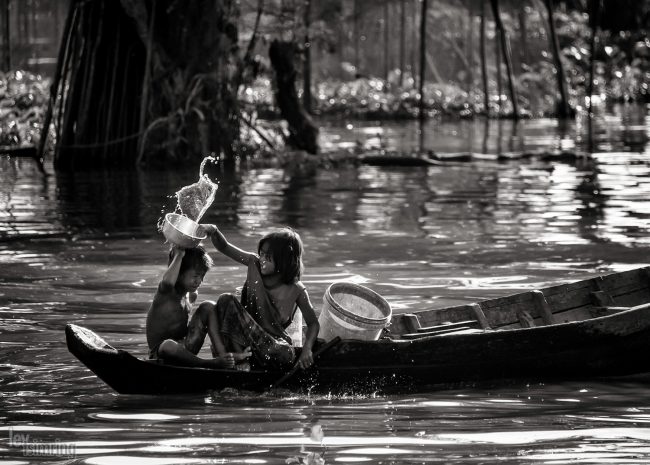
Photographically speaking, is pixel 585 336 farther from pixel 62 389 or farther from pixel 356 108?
pixel 356 108

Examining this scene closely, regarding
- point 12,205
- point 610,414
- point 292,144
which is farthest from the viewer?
point 292,144

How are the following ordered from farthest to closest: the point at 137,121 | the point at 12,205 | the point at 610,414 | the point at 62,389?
1. the point at 137,121
2. the point at 12,205
3. the point at 62,389
4. the point at 610,414

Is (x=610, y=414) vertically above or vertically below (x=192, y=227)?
below

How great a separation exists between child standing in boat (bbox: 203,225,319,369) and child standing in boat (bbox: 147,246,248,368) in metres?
0.07

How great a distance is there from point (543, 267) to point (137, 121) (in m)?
10.5

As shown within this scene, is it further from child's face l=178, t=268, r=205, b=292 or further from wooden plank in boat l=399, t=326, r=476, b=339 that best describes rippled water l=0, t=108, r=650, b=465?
child's face l=178, t=268, r=205, b=292

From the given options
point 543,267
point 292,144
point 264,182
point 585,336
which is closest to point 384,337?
point 585,336

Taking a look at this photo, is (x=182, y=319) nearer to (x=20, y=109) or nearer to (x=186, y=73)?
(x=186, y=73)

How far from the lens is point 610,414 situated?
659 centimetres

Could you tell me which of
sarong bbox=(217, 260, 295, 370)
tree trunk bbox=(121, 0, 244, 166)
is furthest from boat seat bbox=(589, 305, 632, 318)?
tree trunk bbox=(121, 0, 244, 166)

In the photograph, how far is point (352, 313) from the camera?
7094 millimetres

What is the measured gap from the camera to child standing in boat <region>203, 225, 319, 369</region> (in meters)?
6.80

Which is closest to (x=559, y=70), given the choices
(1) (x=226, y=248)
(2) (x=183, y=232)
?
(1) (x=226, y=248)

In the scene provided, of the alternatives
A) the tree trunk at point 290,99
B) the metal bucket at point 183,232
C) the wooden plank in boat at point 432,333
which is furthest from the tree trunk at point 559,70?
the metal bucket at point 183,232
